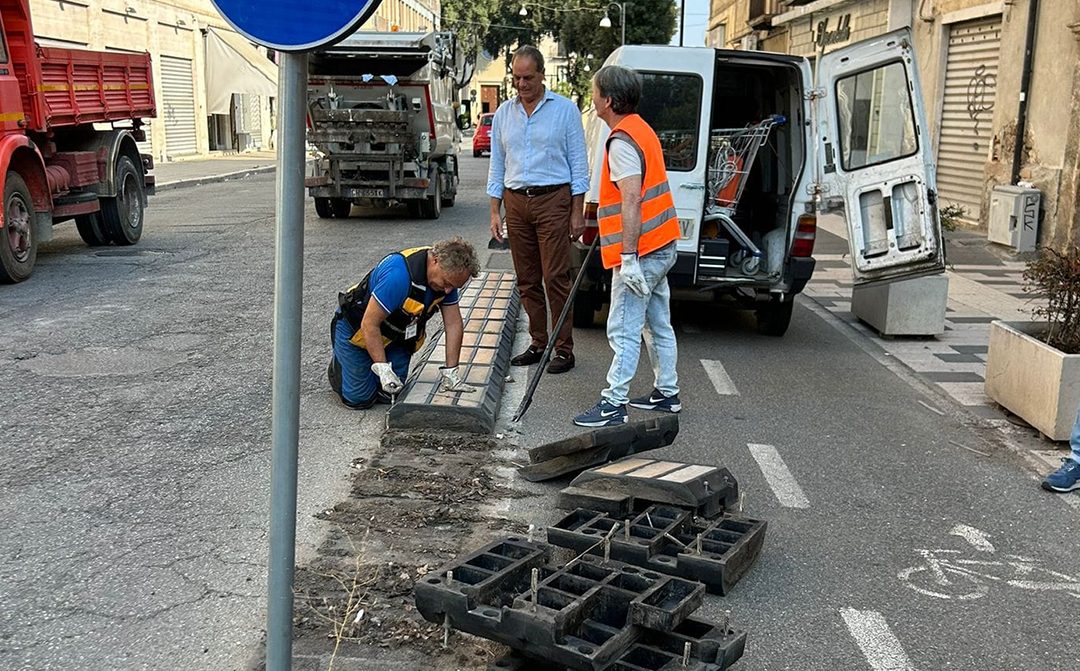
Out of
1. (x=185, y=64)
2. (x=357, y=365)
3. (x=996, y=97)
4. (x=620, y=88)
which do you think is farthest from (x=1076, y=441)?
(x=185, y=64)

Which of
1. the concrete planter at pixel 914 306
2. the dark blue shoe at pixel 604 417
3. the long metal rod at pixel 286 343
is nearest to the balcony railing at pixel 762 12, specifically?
the concrete planter at pixel 914 306

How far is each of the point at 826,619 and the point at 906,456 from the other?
84.2 inches

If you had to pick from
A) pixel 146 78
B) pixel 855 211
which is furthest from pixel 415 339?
pixel 146 78

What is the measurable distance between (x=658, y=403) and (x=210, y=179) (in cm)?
1938

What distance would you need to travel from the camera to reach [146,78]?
1352 cm

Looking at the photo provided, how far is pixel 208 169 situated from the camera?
1037 inches

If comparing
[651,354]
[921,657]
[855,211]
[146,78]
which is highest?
[146,78]

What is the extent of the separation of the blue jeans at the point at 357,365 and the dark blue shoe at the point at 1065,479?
11.2 feet

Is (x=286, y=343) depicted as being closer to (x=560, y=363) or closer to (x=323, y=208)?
(x=560, y=363)

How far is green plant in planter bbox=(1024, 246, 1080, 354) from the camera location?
19.7 feet

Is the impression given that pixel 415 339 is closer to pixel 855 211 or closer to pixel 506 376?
pixel 506 376

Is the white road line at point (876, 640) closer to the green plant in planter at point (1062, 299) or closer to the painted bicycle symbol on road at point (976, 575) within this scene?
the painted bicycle symbol on road at point (976, 575)

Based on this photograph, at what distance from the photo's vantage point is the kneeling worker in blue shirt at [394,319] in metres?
5.40

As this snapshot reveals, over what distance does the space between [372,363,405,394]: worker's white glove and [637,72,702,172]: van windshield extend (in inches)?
123
